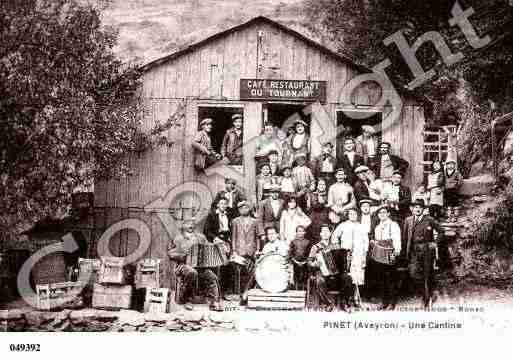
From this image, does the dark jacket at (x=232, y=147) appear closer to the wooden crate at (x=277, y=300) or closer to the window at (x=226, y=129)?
the window at (x=226, y=129)

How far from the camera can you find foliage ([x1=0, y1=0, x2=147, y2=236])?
7.11m

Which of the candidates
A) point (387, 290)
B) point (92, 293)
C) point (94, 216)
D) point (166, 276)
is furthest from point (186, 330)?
point (387, 290)

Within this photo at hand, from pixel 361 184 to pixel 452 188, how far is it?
101 centimetres

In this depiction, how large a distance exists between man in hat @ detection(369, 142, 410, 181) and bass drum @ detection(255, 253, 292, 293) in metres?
1.41

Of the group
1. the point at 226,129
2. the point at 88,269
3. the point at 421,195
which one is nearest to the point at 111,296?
the point at 88,269

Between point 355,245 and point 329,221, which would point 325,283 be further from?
point 329,221

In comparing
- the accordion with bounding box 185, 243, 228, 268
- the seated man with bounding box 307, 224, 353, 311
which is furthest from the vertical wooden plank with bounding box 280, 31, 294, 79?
the accordion with bounding box 185, 243, 228, 268

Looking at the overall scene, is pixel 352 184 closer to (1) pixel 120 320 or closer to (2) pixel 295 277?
(2) pixel 295 277

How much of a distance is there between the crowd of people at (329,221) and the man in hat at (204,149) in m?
Result: 0.02

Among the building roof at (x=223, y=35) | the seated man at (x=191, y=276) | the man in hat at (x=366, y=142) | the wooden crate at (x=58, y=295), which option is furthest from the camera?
the man in hat at (x=366, y=142)

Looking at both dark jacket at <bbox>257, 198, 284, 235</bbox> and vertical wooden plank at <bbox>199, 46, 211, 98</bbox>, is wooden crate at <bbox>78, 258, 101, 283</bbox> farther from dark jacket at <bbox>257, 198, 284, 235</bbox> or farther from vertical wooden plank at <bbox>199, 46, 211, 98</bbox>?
vertical wooden plank at <bbox>199, 46, 211, 98</bbox>

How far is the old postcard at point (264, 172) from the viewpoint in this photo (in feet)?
23.9

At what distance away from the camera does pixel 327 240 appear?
745 centimetres

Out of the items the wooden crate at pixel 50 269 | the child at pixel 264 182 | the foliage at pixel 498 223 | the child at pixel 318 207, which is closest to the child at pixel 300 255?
the child at pixel 318 207
